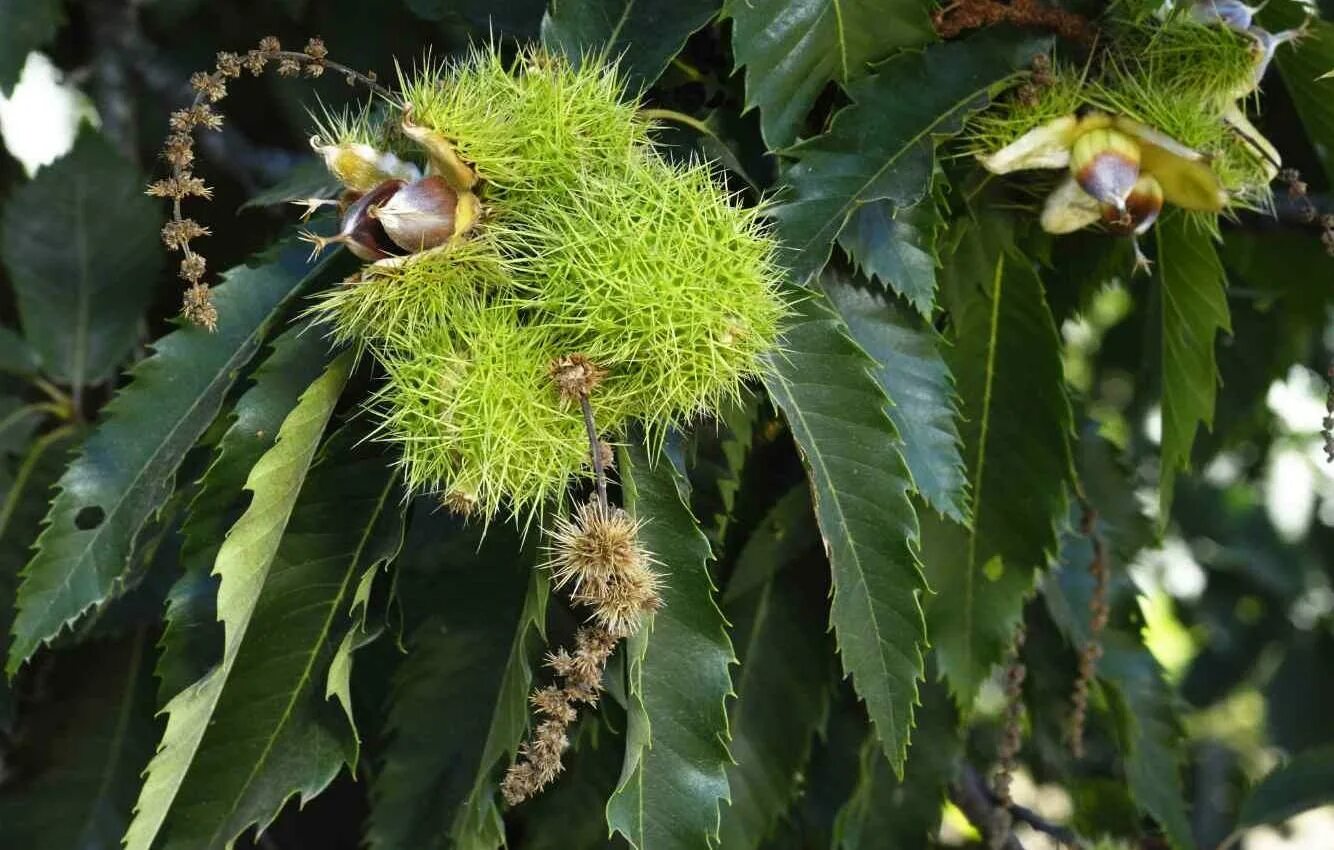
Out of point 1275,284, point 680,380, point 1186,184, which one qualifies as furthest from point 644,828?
point 1275,284

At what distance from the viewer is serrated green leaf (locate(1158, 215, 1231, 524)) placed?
2.95ft

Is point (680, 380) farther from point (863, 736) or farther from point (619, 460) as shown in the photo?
point (863, 736)

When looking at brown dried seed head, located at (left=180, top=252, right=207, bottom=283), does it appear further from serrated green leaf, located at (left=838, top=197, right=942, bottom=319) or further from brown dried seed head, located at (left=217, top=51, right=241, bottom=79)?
serrated green leaf, located at (left=838, top=197, right=942, bottom=319)

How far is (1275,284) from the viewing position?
126cm

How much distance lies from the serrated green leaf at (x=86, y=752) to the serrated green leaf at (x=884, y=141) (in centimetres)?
79

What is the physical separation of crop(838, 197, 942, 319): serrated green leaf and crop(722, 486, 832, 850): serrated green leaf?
22 cm

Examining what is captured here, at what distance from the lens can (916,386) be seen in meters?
0.83

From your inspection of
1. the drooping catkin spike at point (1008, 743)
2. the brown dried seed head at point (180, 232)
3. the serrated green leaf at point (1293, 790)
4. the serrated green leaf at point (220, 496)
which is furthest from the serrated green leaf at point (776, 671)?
the serrated green leaf at point (1293, 790)

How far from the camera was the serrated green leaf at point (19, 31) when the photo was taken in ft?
3.45

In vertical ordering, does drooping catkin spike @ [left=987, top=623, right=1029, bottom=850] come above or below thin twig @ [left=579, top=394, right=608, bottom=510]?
below

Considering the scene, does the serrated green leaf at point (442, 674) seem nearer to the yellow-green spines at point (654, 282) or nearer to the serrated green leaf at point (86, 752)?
the yellow-green spines at point (654, 282)

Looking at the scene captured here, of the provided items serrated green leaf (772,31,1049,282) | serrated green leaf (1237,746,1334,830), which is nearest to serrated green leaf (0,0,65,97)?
serrated green leaf (772,31,1049,282)

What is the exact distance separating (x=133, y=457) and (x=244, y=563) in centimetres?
15

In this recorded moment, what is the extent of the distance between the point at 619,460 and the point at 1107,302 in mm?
1409
